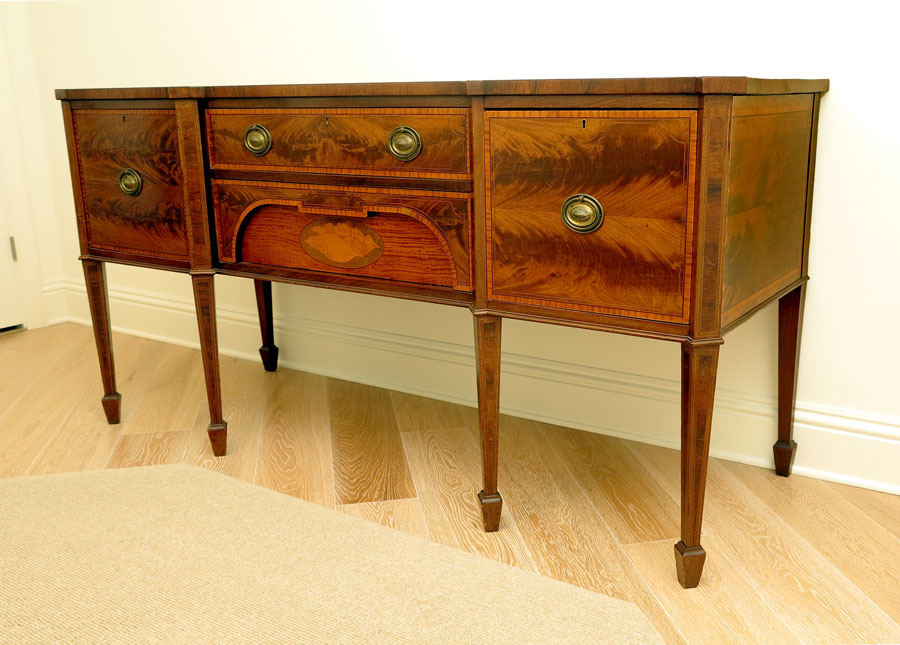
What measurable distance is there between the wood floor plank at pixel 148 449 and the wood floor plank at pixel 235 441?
0.03 metres

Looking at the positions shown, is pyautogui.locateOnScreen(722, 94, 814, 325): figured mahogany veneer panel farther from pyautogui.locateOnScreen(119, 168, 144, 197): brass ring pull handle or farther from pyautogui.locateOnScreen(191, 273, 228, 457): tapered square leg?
pyautogui.locateOnScreen(119, 168, 144, 197): brass ring pull handle

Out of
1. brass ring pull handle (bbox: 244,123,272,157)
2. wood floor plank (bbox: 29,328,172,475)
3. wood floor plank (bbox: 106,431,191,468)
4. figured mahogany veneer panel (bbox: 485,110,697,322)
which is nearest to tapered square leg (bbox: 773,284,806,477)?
figured mahogany veneer panel (bbox: 485,110,697,322)

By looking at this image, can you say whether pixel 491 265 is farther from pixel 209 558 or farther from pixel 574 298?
pixel 209 558

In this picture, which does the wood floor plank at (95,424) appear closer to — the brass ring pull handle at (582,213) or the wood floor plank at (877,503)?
the brass ring pull handle at (582,213)

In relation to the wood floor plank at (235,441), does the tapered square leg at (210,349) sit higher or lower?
higher

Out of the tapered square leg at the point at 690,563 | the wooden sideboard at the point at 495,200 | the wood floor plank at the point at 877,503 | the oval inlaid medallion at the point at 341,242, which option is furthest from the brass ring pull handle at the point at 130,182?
the wood floor plank at the point at 877,503

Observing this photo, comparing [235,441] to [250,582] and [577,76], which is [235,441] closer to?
[250,582]

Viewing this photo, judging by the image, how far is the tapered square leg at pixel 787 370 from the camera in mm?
1733

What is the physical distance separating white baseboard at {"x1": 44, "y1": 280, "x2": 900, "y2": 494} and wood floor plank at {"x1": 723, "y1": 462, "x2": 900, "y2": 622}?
0.07 meters

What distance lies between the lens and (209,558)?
1532 millimetres

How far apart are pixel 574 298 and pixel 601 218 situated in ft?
0.49

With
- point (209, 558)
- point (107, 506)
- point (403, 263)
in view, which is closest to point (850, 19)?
point (403, 263)

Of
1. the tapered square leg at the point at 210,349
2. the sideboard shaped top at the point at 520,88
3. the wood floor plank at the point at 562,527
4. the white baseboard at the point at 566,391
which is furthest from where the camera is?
the tapered square leg at the point at 210,349

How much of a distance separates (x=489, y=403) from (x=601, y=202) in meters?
0.46
